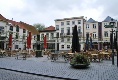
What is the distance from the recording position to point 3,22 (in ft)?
150

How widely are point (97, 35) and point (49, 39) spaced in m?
16.0

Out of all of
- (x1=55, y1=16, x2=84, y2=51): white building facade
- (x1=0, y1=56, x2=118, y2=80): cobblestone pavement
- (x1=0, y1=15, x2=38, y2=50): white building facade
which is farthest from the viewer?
(x1=55, y1=16, x2=84, y2=51): white building facade

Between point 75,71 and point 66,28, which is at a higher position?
point 66,28

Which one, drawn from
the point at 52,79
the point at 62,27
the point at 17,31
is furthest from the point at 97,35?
the point at 52,79

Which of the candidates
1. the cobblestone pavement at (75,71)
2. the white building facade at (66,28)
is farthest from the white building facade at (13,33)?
the cobblestone pavement at (75,71)

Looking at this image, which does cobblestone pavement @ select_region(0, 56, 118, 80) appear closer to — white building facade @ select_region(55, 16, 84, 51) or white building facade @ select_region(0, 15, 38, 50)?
white building facade @ select_region(0, 15, 38, 50)

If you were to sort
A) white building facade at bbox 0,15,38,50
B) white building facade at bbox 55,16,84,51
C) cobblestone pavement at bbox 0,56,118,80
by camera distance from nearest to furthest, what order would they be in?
cobblestone pavement at bbox 0,56,118,80 → white building facade at bbox 0,15,38,50 → white building facade at bbox 55,16,84,51

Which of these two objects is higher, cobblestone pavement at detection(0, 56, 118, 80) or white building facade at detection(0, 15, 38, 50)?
white building facade at detection(0, 15, 38, 50)

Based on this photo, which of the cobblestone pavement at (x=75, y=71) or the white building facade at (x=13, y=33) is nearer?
the cobblestone pavement at (x=75, y=71)

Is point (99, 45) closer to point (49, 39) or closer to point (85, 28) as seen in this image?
point (85, 28)

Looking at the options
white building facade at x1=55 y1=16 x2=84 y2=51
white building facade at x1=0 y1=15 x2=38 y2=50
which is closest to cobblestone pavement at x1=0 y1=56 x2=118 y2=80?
white building facade at x1=0 y1=15 x2=38 y2=50

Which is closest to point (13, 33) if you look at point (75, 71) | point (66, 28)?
point (66, 28)

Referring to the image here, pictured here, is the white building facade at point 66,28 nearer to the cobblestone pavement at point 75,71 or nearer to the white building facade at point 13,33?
the white building facade at point 13,33

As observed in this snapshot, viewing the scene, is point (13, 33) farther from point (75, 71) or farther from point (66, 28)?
point (75, 71)
